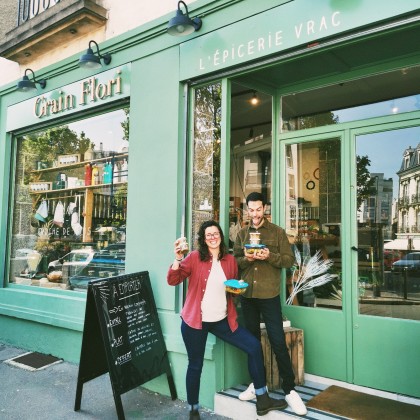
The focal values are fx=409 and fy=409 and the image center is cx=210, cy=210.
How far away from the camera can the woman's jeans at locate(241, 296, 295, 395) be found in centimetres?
359

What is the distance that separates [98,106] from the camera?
5.57m

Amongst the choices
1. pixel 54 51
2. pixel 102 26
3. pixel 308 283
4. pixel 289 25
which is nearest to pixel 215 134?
pixel 289 25

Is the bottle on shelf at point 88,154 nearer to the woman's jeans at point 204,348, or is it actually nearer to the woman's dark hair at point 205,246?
the woman's dark hair at point 205,246

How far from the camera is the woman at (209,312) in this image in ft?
11.5

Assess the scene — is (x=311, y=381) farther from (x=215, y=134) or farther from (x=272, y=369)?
(x=215, y=134)

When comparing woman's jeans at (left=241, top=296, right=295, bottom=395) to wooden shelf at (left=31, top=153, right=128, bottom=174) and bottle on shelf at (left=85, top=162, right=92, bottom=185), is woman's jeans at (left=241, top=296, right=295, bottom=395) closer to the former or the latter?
wooden shelf at (left=31, top=153, right=128, bottom=174)

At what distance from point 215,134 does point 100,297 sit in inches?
83.2

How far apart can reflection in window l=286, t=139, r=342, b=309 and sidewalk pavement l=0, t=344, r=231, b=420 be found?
5.46 ft

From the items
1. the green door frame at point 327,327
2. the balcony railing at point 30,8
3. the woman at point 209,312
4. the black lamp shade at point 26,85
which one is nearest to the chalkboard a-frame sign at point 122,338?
the woman at point 209,312

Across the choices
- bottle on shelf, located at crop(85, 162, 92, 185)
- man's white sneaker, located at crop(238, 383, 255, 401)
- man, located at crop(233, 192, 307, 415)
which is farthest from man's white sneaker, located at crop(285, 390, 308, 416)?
bottle on shelf, located at crop(85, 162, 92, 185)

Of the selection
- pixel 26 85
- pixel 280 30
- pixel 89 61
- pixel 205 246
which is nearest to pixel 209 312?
pixel 205 246

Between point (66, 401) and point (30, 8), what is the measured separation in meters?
6.07

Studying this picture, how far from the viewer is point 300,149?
15.3 feet

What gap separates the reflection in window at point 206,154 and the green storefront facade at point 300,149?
0.05 ft
